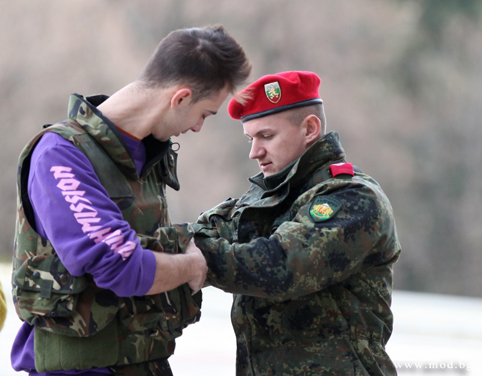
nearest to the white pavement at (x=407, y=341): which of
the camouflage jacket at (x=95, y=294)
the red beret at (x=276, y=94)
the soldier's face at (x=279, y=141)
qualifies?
the soldier's face at (x=279, y=141)

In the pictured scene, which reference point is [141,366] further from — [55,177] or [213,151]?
[213,151]

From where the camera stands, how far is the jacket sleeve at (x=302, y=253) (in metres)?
2.19

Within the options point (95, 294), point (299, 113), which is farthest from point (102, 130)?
point (299, 113)

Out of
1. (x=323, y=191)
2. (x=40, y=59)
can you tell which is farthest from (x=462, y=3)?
(x=323, y=191)

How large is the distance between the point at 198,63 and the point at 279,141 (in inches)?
23.4

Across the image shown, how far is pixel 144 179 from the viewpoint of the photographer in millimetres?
Answer: 2139

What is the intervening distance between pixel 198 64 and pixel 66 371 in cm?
96

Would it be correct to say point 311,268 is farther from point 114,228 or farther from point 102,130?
point 102,130

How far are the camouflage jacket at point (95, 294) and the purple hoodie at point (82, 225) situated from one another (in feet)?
0.18

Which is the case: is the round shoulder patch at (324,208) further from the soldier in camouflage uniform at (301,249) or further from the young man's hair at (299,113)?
the young man's hair at (299,113)

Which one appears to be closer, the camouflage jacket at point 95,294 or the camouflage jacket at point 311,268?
the camouflage jacket at point 95,294

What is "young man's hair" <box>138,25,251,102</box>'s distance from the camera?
2.02 m

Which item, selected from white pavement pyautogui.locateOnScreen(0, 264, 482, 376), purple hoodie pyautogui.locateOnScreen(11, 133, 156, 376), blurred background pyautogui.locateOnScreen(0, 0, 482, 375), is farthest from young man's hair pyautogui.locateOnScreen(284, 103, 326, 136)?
blurred background pyautogui.locateOnScreen(0, 0, 482, 375)

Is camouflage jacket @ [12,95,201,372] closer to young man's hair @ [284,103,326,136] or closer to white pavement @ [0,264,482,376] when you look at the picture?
young man's hair @ [284,103,326,136]
